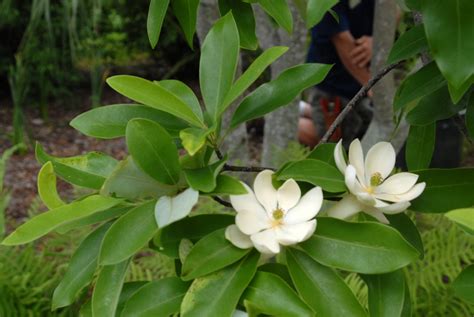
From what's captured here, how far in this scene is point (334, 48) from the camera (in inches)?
105

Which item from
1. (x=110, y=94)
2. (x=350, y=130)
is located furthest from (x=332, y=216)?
(x=110, y=94)

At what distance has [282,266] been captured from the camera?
585 millimetres

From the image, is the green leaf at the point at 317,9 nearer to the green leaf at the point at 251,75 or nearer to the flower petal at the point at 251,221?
the green leaf at the point at 251,75

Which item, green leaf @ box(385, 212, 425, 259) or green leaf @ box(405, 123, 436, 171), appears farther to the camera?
green leaf @ box(405, 123, 436, 171)

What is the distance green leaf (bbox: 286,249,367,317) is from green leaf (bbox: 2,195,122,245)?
0.55 ft

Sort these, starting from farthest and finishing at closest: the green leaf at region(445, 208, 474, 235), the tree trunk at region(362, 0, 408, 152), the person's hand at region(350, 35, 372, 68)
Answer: the person's hand at region(350, 35, 372, 68) → the tree trunk at region(362, 0, 408, 152) → the green leaf at region(445, 208, 474, 235)

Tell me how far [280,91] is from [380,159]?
12cm

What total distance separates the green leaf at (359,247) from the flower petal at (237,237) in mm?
47

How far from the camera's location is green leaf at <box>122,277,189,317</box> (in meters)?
0.55

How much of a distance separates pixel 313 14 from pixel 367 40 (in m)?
2.09

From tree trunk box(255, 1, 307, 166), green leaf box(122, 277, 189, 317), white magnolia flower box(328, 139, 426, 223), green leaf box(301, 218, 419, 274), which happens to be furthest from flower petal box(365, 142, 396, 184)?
tree trunk box(255, 1, 307, 166)

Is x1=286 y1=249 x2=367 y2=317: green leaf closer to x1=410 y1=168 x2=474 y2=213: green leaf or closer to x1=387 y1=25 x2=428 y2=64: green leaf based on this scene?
x1=410 y1=168 x2=474 y2=213: green leaf

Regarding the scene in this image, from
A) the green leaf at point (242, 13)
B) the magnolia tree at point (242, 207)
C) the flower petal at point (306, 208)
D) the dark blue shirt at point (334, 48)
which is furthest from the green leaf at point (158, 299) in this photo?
the dark blue shirt at point (334, 48)

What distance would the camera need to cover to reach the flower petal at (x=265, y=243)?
53 cm
